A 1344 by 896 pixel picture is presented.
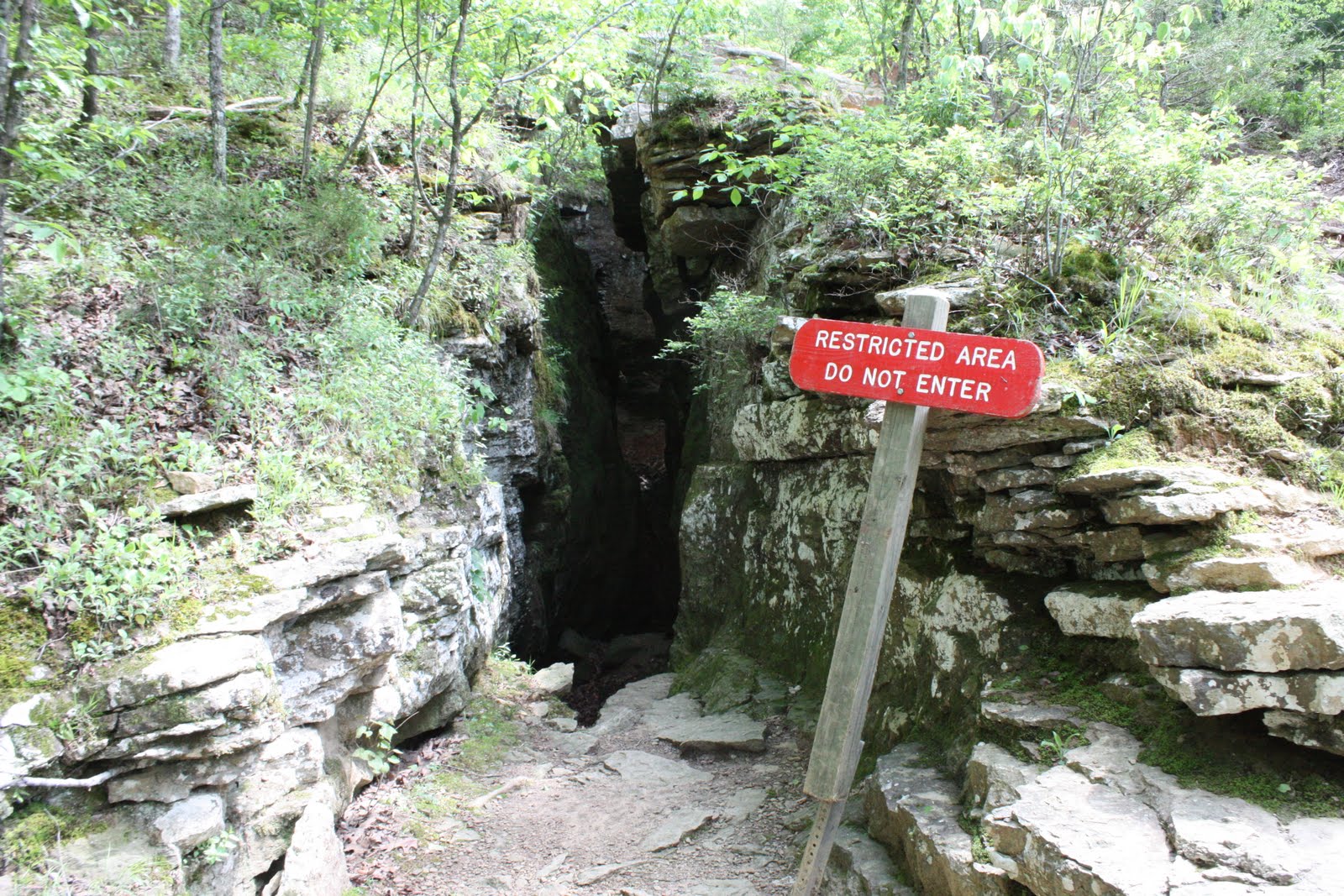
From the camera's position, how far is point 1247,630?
Answer: 2994 mm

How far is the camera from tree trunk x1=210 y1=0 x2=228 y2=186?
652cm

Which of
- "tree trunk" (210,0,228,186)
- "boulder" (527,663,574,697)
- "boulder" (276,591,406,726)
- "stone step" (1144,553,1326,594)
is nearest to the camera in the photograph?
"stone step" (1144,553,1326,594)

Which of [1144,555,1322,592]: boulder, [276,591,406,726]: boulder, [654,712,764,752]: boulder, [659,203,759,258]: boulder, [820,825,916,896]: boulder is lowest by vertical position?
[654,712,764,752]: boulder

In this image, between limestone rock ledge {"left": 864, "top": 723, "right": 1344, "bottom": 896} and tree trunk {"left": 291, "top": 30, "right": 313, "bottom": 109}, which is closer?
limestone rock ledge {"left": 864, "top": 723, "right": 1344, "bottom": 896}

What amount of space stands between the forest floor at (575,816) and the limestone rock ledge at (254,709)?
479mm

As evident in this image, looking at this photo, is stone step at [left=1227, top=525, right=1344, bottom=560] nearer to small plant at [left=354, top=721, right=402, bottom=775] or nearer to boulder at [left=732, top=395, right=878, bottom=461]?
boulder at [left=732, top=395, right=878, bottom=461]

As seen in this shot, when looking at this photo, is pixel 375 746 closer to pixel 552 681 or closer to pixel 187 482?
pixel 187 482

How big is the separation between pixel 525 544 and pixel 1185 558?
936cm

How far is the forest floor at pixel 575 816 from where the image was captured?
4621mm

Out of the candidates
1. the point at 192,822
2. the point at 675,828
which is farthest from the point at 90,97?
the point at 675,828

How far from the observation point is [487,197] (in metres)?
9.13

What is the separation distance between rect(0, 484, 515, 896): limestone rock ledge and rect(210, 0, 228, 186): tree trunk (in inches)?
148

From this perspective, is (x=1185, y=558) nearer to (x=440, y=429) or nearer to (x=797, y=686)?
(x=797, y=686)

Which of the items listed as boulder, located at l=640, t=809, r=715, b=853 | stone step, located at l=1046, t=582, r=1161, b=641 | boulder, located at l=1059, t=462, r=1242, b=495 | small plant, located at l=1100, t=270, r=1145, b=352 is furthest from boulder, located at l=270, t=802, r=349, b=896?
small plant, located at l=1100, t=270, r=1145, b=352
